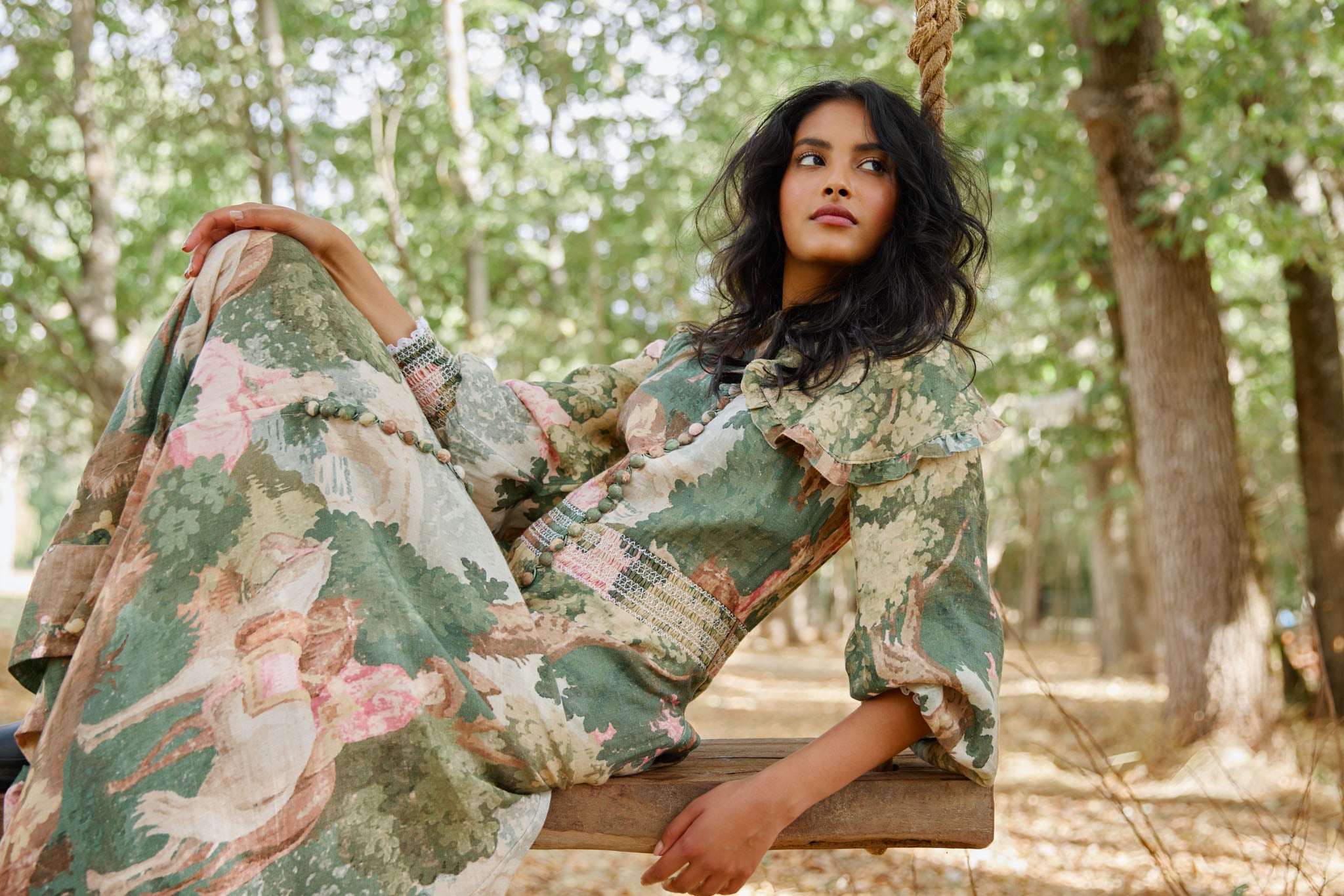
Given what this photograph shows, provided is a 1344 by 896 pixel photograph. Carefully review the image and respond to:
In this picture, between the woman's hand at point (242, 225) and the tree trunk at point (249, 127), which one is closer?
the woman's hand at point (242, 225)

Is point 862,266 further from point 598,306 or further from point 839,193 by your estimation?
point 598,306

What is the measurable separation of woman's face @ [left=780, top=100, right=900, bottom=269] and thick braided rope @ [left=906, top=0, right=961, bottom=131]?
0.13 metres

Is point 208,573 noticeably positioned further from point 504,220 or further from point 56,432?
point 56,432

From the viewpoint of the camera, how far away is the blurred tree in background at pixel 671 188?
5785 millimetres

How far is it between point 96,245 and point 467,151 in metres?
3.32

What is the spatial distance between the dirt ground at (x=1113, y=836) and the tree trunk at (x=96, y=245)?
2.70m

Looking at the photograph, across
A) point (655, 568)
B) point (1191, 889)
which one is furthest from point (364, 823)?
point (1191, 889)

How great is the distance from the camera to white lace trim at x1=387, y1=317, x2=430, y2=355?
195 cm

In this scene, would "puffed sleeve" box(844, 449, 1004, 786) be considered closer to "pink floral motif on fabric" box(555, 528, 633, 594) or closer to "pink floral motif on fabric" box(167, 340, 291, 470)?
"pink floral motif on fabric" box(555, 528, 633, 594)

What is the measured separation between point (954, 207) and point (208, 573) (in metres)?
1.40

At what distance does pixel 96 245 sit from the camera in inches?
374

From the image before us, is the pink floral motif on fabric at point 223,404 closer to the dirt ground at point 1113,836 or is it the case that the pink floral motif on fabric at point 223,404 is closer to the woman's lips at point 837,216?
the woman's lips at point 837,216

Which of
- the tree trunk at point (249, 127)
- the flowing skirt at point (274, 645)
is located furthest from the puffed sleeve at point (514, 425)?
the tree trunk at point (249, 127)

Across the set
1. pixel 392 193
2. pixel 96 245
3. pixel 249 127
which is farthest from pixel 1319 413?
pixel 96 245
